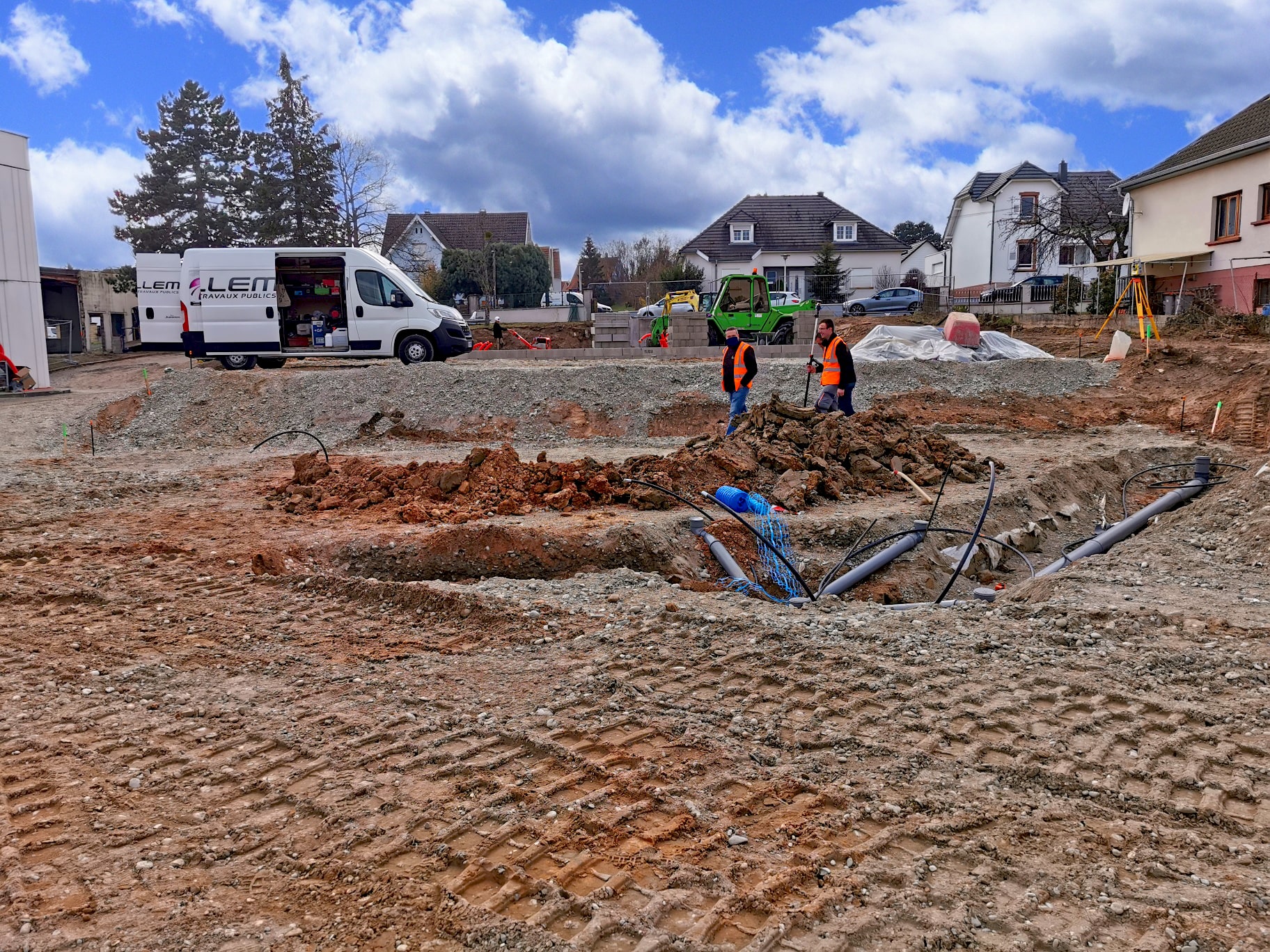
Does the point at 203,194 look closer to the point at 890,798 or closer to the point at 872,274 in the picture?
the point at 872,274

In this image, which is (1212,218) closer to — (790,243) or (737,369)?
(737,369)

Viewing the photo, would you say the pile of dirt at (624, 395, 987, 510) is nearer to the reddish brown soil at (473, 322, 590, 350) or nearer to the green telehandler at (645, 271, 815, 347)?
the green telehandler at (645, 271, 815, 347)

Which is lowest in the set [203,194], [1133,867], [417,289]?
[1133,867]

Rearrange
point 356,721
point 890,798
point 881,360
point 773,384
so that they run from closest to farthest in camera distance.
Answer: point 890,798 → point 356,721 → point 773,384 → point 881,360

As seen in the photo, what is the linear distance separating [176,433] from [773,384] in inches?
424

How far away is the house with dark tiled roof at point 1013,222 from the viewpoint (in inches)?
1753

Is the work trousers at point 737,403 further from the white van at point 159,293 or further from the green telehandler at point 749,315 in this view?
the white van at point 159,293

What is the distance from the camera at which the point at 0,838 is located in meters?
3.40

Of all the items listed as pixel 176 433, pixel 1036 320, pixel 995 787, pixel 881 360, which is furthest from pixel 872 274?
pixel 995 787

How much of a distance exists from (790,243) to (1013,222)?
11.9 metres

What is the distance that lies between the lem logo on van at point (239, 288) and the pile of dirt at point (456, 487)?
10.1 m

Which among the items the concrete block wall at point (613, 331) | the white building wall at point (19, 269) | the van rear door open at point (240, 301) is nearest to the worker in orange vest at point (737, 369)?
the van rear door open at point (240, 301)

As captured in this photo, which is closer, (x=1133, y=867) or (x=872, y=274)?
(x=1133, y=867)

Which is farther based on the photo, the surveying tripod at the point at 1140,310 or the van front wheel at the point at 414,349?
the surveying tripod at the point at 1140,310
